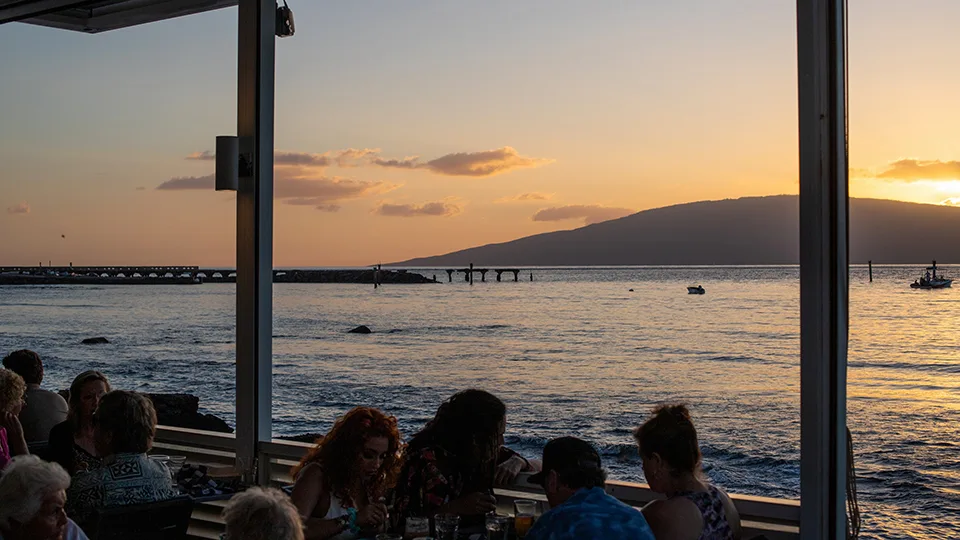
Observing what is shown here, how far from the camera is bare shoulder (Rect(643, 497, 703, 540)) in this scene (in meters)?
2.26

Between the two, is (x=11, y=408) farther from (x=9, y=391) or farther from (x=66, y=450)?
(x=66, y=450)

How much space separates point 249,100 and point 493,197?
43495 millimetres

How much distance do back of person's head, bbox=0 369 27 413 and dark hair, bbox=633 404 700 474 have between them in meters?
2.62

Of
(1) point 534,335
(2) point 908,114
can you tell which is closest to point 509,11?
(1) point 534,335

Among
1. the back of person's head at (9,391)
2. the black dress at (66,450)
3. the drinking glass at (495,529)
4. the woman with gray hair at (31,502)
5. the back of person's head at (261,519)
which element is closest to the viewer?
the back of person's head at (261,519)

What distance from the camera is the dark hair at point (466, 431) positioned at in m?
2.80

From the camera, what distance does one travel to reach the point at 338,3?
1973 inches

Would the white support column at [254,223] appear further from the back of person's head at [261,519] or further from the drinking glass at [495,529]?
the back of person's head at [261,519]

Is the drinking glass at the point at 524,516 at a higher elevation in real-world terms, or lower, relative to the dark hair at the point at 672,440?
lower

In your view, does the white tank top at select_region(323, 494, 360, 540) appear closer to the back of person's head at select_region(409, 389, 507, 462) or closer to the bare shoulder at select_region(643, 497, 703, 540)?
the back of person's head at select_region(409, 389, 507, 462)

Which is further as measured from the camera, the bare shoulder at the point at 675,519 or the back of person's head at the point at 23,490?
the bare shoulder at the point at 675,519

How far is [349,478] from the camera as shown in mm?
2717

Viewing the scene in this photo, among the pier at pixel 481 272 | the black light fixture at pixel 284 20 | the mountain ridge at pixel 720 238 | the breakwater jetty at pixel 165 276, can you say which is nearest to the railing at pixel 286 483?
the black light fixture at pixel 284 20

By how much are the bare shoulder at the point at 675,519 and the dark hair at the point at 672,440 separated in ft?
0.33
